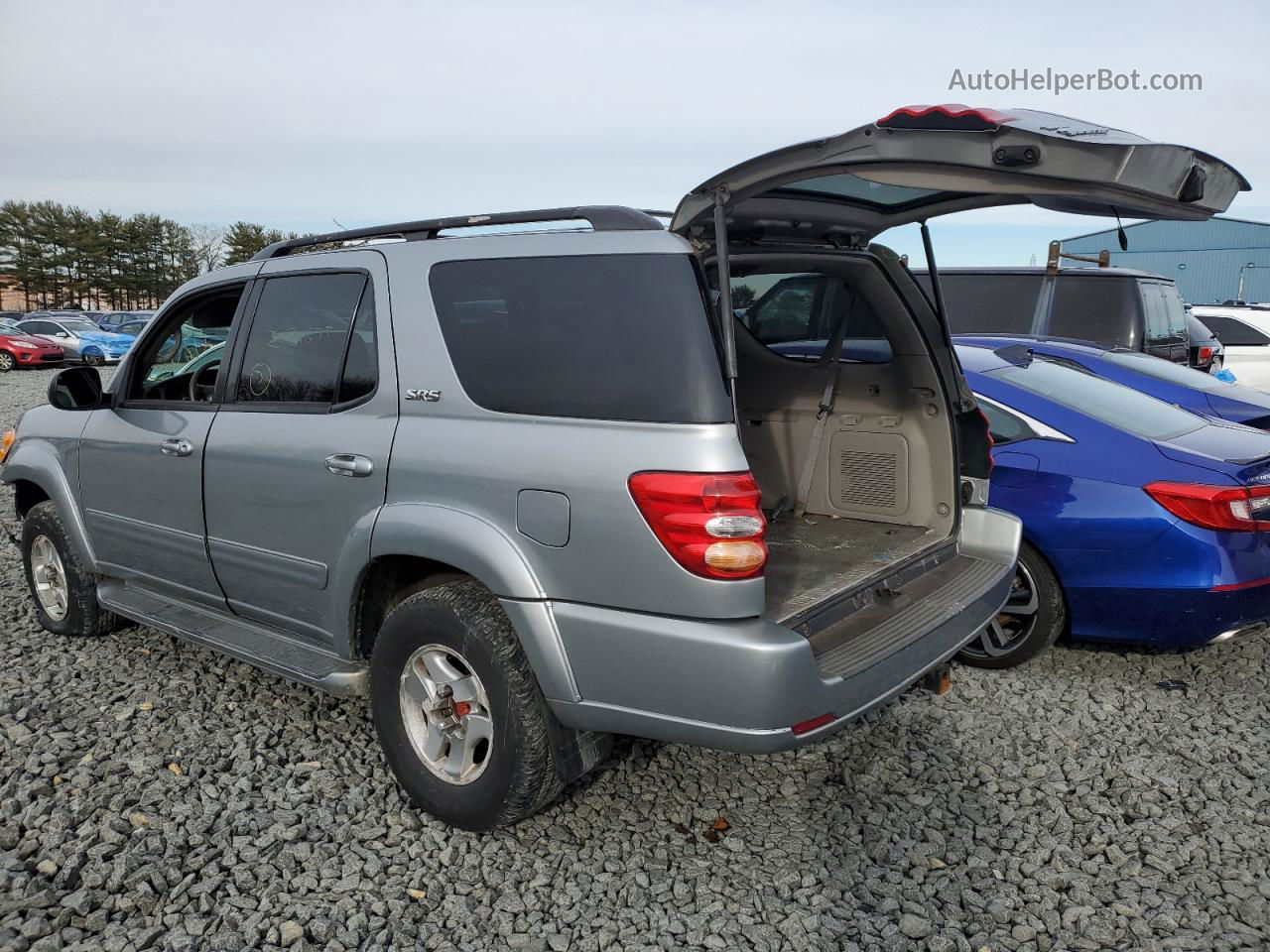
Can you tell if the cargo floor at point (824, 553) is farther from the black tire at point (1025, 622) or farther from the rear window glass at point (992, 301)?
the rear window glass at point (992, 301)

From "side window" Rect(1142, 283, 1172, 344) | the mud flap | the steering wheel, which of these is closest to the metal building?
"side window" Rect(1142, 283, 1172, 344)

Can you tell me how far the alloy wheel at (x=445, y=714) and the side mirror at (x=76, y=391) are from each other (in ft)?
7.76

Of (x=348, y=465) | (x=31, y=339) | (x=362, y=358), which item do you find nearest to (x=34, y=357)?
(x=31, y=339)

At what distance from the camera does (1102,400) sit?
477 centimetres

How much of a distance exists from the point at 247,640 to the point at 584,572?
5.80 ft

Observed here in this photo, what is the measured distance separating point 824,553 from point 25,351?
1108 inches

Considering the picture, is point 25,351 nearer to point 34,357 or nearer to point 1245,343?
point 34,357

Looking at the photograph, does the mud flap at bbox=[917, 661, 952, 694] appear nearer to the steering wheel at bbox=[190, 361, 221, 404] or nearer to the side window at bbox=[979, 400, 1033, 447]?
the side window at bbox=[979, 400, 1033, 447]

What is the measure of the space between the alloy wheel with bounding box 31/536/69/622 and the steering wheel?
4.56 feet

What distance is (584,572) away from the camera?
8.72 ft

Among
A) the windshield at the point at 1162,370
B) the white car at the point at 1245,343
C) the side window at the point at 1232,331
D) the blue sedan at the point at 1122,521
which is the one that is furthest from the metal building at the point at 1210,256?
the blue sedan at the point at 1122,521

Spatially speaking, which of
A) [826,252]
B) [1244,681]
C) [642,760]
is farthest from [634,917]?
[1244,681]

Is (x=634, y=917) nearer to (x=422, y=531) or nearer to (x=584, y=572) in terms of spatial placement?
(x=584, y=572)

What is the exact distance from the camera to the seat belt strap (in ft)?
14.2
